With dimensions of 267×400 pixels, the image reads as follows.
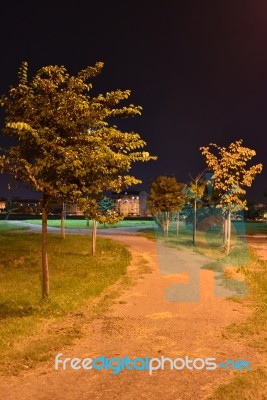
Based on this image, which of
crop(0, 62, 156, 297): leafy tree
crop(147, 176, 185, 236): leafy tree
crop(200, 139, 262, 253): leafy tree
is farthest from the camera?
crop(147, 176, 185, 236): leafy tree

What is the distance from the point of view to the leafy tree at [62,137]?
9.67 m

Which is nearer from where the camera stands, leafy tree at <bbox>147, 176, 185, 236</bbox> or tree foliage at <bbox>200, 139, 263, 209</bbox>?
tree foliage at <bbox>200, 139, 263, 209</bbox>

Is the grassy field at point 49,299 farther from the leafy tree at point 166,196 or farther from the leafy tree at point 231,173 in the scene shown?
the leafy tree at point 166,196

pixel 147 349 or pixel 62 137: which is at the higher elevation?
pixel 62 137

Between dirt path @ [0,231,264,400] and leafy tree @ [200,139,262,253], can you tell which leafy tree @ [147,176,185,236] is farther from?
dirt path @ [0,231,264,400]

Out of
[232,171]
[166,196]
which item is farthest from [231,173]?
[166,196]

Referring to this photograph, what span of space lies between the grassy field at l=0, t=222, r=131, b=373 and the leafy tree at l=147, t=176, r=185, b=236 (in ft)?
50.1

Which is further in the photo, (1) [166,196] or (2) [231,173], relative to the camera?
(1) [166,196]

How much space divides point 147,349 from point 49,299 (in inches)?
153

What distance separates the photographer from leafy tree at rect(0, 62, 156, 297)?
9672mm

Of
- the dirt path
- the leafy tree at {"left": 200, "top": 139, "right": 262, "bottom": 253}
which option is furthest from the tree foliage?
the dirt path

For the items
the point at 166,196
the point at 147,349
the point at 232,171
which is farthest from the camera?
the point at 166,196

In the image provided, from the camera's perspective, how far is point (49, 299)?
10555 millimetres

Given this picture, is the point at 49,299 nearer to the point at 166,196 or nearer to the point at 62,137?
A: the point at 62,137
